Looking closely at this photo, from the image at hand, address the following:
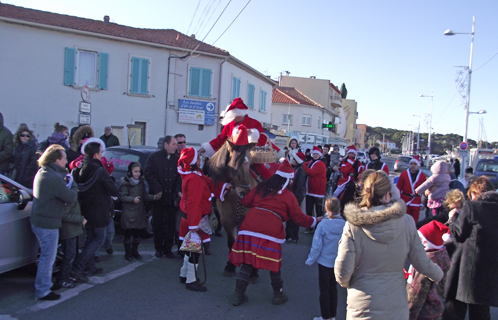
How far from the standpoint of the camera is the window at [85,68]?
1688 cm

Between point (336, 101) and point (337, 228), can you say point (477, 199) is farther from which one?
point (336, 101)

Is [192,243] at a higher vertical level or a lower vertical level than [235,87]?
lower

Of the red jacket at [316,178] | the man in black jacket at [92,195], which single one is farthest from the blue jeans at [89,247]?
the red jacket at [316,178]

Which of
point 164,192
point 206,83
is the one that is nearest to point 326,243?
point 164,192

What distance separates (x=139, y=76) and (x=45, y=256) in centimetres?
1510

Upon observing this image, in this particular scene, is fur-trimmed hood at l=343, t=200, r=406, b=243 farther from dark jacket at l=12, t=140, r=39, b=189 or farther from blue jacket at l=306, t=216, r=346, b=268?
dark jacket at l=12, t=140, r=39, b=189

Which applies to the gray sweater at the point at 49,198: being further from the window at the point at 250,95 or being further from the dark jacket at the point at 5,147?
the window at the point at 250,95

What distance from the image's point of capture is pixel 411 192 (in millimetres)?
7211

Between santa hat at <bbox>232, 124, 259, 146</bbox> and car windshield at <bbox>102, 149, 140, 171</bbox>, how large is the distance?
11.0 ft

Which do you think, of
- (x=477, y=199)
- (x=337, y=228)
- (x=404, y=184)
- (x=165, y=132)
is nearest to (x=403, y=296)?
(x=337, y=228)

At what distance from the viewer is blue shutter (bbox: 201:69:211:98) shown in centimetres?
1955

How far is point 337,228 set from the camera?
158 inches

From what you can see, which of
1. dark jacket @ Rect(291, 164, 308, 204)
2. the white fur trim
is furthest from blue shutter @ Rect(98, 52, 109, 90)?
the white fur trim

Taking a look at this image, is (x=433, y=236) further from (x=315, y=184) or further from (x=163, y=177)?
(x=315, y=184)
